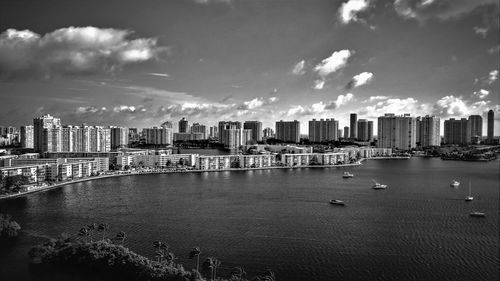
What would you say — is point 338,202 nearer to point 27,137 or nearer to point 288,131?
point 27,137

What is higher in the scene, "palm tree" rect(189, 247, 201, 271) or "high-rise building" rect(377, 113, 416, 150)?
"high-rise building" rect(377, 113, 416, 150)

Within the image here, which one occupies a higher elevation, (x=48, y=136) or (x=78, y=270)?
(x=48, y=136)

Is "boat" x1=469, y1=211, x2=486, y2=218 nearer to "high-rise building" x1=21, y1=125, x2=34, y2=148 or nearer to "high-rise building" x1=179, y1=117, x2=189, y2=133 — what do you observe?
"high-rise building" x1=21, y1=125, x2=34, y2=148

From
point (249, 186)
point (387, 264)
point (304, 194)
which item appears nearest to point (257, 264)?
point (387, 264)

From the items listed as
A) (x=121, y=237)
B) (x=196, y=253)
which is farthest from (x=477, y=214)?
(x=121, y=237)

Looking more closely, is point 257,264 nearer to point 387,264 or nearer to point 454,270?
point 387,264

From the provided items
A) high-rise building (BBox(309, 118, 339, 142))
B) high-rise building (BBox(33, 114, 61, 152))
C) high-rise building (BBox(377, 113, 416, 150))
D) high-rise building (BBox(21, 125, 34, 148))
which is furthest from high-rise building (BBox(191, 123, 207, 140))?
high-rise building (BBox(33, 114, 61, 152))
